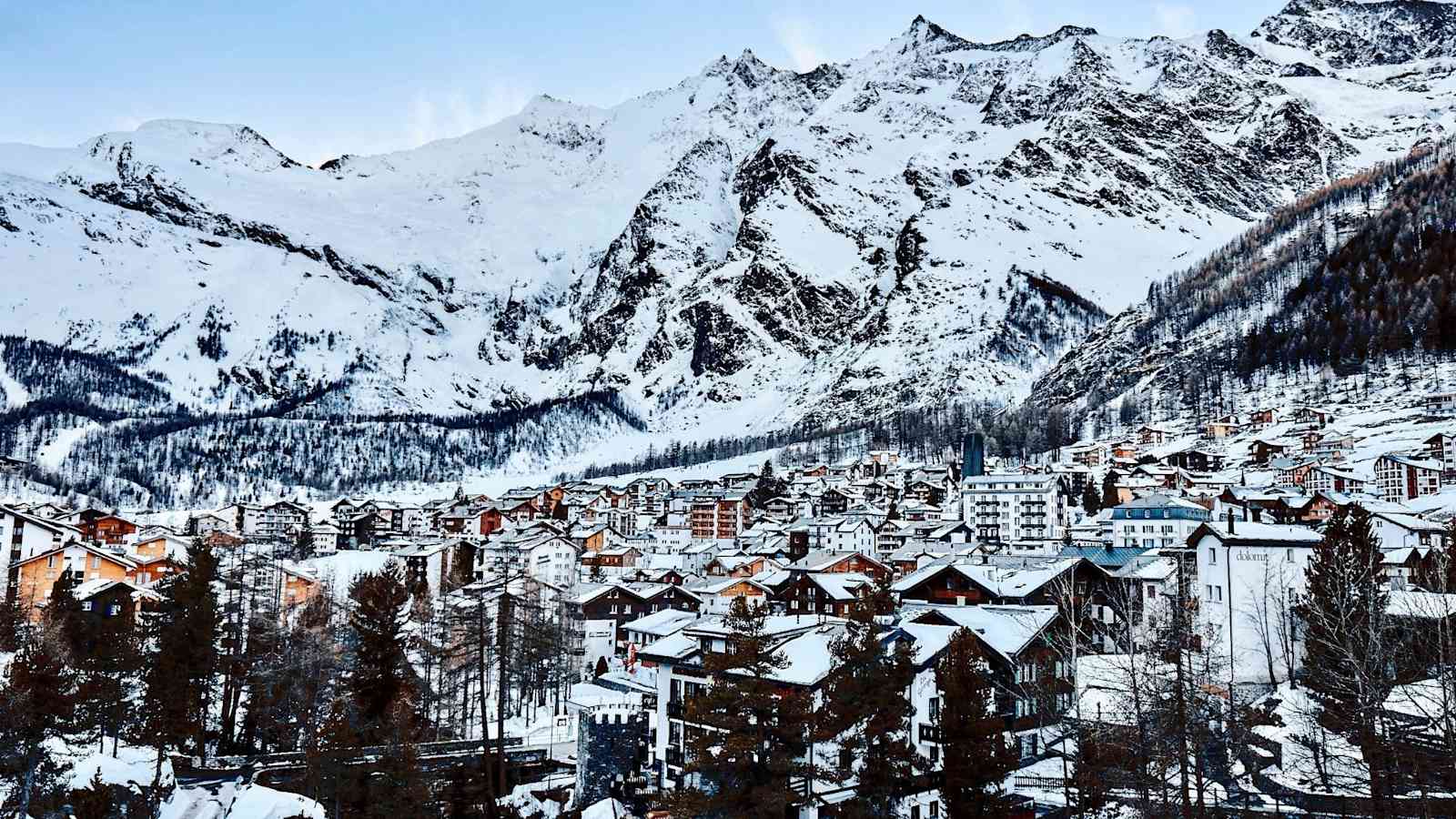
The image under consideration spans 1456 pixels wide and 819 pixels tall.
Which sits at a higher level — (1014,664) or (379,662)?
(1014,664)

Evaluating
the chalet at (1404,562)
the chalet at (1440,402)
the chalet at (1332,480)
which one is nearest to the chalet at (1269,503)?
the chalet at (1332,480)

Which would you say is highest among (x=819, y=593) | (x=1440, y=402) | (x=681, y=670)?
(x=1440, y=402)

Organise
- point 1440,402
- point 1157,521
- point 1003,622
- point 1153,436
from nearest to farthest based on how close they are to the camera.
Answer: point 1003,622
point 1157,521
point 1440,402
point 1153,436

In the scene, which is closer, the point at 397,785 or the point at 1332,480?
the point at 397,785

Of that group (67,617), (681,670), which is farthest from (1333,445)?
(67,617)

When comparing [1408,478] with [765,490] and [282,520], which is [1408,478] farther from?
[282,520]

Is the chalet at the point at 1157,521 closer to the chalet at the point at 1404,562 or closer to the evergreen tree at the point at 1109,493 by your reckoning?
the chalet at the point at 1404,562

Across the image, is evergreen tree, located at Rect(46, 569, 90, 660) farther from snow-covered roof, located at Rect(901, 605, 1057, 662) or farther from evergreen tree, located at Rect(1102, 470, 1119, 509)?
evergreen tree, located at Rect(1102, 470, 1119, 509)
